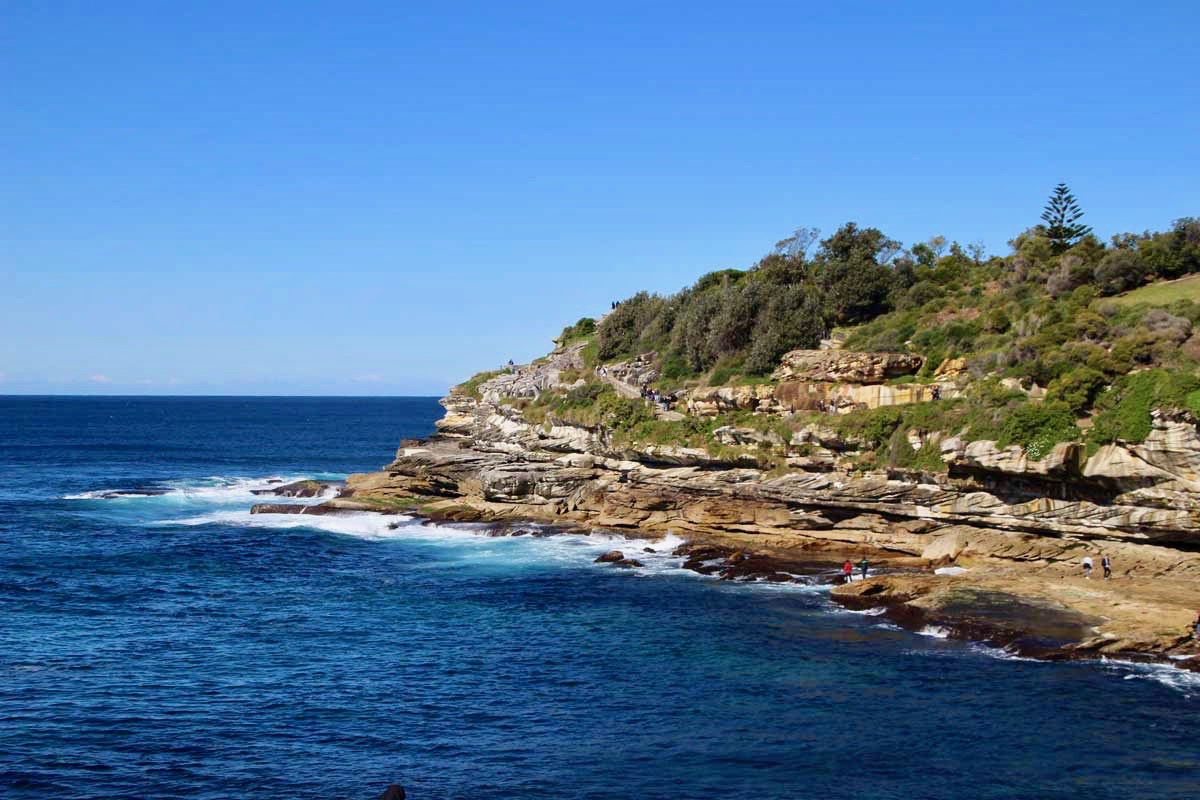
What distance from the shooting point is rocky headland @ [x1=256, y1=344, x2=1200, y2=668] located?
3744 cm

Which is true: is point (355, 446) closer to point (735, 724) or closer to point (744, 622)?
point (744, 622)

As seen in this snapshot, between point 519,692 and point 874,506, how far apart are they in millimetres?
24658

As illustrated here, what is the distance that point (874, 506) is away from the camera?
161ft

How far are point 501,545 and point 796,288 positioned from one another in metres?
28.5

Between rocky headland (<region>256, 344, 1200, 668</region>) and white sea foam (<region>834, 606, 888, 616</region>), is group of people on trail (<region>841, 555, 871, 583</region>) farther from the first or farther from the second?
white sea foam (<region>834, 606, 888, 616</region>)

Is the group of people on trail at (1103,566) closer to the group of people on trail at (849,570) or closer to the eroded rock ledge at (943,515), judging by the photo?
the eroded rock ledge at (943,515)

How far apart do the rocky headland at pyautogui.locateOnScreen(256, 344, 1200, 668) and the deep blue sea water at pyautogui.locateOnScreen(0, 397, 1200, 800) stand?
3090mm

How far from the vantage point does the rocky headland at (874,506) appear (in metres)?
37.4

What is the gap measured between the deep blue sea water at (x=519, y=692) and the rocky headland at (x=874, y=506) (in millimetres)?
3090

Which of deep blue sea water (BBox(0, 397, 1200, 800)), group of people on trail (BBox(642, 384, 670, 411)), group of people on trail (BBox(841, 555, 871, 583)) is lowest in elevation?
deep blue sea water (BBox(0, 397, 1200, 800))

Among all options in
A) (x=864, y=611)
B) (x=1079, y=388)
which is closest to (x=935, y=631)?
→ (x=864, y=611)

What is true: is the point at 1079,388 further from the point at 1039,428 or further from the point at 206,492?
the point at 206,492

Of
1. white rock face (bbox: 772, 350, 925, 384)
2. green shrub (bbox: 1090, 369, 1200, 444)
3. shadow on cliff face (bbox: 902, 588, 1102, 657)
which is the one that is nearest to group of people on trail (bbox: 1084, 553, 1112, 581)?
shadow on cliff face (bbox: 902, 588, 1102, 657)

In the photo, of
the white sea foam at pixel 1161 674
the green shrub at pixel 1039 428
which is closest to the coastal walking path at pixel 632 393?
the green shrub at pixel 1039 428
